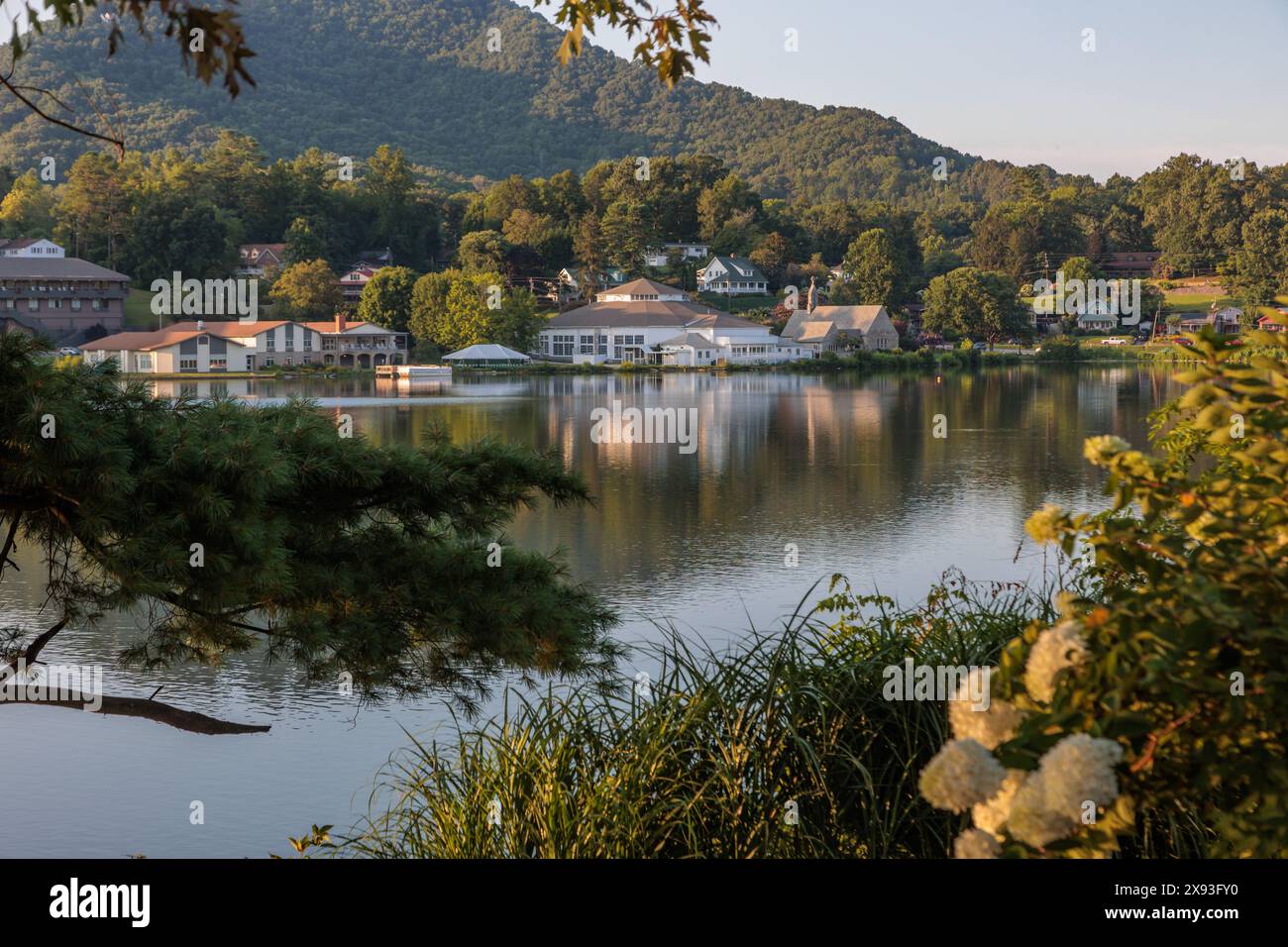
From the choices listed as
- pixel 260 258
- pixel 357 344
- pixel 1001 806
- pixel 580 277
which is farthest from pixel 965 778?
pixel 580 277

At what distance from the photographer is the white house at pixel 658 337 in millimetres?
59156

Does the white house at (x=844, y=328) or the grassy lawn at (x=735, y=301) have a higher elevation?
the grassy lawn at (x=735, y=301)

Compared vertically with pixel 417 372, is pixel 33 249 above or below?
above

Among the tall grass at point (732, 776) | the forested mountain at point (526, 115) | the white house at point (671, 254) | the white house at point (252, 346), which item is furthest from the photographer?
the forested mountain at point (526, 115)

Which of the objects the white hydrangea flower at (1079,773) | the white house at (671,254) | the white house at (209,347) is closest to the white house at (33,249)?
the white house at (209,347)

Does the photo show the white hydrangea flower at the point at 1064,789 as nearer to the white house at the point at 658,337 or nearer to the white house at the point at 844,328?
the white house at the point at 658,337

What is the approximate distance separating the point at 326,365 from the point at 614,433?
27884 mm

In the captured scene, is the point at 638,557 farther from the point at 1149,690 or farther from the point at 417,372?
the point at 417,372

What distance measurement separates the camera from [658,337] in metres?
61.3

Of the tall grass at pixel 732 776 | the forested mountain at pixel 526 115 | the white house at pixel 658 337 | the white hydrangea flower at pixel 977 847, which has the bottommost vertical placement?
the tall grass at pixel 732 776

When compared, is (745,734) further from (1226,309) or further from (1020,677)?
(1226,309)

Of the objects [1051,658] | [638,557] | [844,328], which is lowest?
[638,557]

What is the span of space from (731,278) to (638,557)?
200 feet

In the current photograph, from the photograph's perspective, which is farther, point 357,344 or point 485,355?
point 357,344
